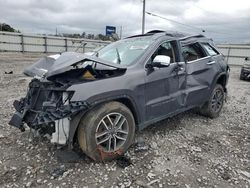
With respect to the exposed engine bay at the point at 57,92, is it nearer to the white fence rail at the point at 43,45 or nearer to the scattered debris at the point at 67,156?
the scattered debris at the point at 67,156

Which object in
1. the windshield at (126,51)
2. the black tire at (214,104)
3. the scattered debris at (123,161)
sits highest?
the windshield at (126,51)

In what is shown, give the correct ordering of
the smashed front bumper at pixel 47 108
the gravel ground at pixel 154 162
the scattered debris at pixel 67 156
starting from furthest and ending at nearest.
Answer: the scattered debris at pixel 67 156 < the gravel ground at pixel 154 162 < the smashed front bumper at pixel 47 108

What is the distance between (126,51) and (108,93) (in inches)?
48.2

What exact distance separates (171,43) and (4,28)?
130ft

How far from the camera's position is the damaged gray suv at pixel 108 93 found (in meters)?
2.99

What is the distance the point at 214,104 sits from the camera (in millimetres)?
5402

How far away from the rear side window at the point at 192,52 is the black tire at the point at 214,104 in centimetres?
89

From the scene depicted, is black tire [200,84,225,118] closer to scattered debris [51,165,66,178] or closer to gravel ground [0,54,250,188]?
gravel ground [0,54,250,188]

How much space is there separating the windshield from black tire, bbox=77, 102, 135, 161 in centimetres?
84

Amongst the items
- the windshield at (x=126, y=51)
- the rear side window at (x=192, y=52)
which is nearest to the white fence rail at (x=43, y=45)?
the rear side window at (x=192, y=52)

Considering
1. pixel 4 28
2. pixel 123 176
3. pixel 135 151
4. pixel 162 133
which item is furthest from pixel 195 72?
pixel 4 28

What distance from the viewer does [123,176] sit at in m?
3.10

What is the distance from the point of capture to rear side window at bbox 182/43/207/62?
4.57 m

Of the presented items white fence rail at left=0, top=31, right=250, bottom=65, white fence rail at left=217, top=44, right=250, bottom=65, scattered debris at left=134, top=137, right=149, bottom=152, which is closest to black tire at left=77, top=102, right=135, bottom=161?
scattered debris at left=134, top=137, right=149, bottom=152
